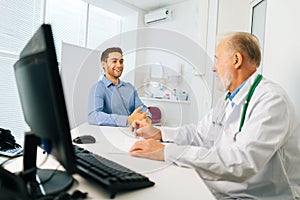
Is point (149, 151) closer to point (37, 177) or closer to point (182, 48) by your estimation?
point (37, 177)

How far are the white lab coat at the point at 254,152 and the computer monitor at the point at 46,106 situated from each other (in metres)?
0.45

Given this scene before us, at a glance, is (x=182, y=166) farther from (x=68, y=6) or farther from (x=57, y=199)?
(x=68, y=6)

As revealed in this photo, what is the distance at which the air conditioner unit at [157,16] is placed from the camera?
13.1 ft

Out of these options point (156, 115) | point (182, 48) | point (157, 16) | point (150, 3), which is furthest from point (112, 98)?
point (150, 3)

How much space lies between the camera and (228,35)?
1208 millimetres

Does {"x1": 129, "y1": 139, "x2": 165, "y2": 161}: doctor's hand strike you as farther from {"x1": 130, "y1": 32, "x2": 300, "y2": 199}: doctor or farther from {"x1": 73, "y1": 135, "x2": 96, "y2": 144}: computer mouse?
{"x1": 73, "y1": 135, "x2": 96, "y2": 144}: computer mouse

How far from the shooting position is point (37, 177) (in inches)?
23.2

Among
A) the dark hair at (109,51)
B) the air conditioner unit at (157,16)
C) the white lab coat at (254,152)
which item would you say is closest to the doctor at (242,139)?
the white lab coat at (254,152)

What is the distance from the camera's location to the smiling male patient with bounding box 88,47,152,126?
191 cm

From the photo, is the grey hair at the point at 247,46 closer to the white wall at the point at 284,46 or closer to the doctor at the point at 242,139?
the doctor at the point at 242,139

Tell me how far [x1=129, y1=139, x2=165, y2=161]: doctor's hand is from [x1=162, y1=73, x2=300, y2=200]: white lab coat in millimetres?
32

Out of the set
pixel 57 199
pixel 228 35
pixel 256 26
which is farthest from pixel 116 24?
pixel 57 199

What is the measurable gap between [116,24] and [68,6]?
1135 millimetres

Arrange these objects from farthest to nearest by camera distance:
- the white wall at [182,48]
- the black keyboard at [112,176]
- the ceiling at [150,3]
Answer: the ceiling at [150,3]
the white wall at [182,48]
the black keyboard at [112,176]
